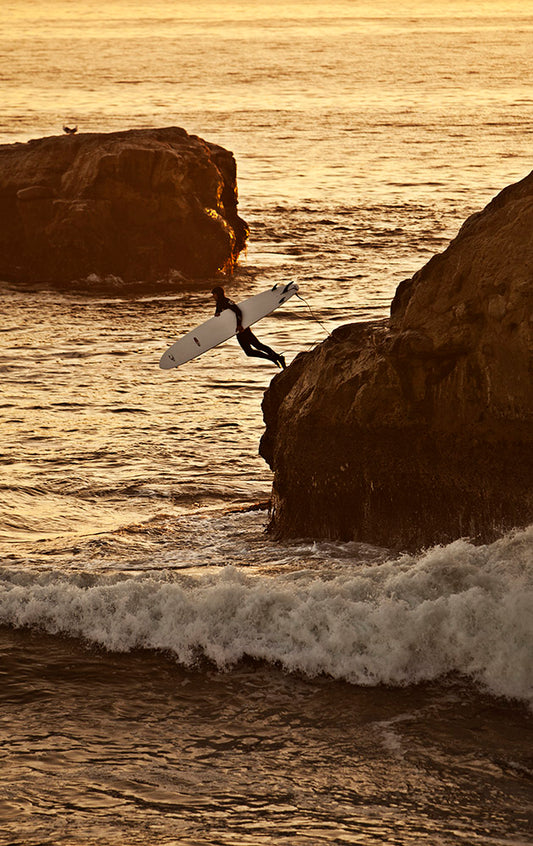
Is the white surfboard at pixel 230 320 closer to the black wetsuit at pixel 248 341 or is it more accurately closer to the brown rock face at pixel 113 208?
the black wetsuit at pixel 248 341

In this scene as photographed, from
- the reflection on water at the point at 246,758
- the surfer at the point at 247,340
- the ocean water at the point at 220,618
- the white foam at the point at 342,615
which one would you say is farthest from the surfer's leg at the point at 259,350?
the reflection on water at the point at 246,758

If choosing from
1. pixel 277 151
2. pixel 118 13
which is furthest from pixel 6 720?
pixel 118 13

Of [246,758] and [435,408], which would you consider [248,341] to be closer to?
[435,408]

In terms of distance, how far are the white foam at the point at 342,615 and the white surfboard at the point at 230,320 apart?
14.2ft

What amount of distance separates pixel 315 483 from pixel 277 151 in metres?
38.7

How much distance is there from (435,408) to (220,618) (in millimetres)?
2894

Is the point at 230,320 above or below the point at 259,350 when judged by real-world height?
above

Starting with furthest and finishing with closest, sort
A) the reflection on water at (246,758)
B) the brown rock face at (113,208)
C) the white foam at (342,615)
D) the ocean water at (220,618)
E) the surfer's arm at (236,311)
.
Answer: the brown rock face at (113,208) < the surfer's arm at (236,311) < the white foam at (342,615) < the ocean water at (220,618) < the reflection on water at (246,758)

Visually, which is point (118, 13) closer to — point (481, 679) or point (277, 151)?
point (277, 151)

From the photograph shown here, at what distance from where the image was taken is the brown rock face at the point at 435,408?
12.8 meters

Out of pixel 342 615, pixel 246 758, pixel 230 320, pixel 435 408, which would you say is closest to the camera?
pixel 246 758

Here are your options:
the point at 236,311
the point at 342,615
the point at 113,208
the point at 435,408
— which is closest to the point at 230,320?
the point at 236,311

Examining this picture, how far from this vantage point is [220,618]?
12.3m

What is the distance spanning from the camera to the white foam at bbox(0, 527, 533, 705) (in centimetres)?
1145
